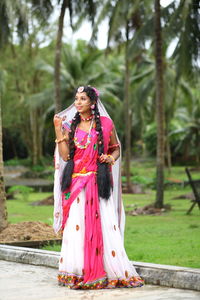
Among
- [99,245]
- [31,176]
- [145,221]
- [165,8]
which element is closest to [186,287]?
[99,245]

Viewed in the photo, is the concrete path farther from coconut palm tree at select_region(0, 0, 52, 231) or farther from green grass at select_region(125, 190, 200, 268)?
coconut palm tree at select_region(0, 0, 52, 231)

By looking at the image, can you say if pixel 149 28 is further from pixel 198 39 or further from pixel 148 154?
pixel 148 154

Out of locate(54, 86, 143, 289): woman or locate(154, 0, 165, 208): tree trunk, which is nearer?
locate(54, 86, 143, 289): woman

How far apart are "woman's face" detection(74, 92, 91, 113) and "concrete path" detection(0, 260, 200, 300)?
178 centimetres

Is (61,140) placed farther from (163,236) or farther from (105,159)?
(163,236)

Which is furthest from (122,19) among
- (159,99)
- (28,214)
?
(28,214)

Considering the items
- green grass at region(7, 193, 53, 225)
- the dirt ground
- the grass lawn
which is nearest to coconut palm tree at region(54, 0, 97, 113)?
green grass at region(7, 193, 53, 225)

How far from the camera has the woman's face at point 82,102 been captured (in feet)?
21.4

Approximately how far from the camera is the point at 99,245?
621 cm

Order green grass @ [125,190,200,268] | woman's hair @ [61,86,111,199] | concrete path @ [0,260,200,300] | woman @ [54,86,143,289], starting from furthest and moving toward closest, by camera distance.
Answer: green grass @ [125,190,200,268]
woman's hair @ [61,86,111,199]
woman @ [54,86,143,289]
concrete path @ [0,260,200,300]

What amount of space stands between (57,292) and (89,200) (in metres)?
1.00

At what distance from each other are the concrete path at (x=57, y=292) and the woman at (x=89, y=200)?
0.57ft

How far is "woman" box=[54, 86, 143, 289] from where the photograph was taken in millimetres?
6148

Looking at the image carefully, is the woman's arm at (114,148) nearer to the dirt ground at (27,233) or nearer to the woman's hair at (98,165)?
the woman's hair at (98,165)
